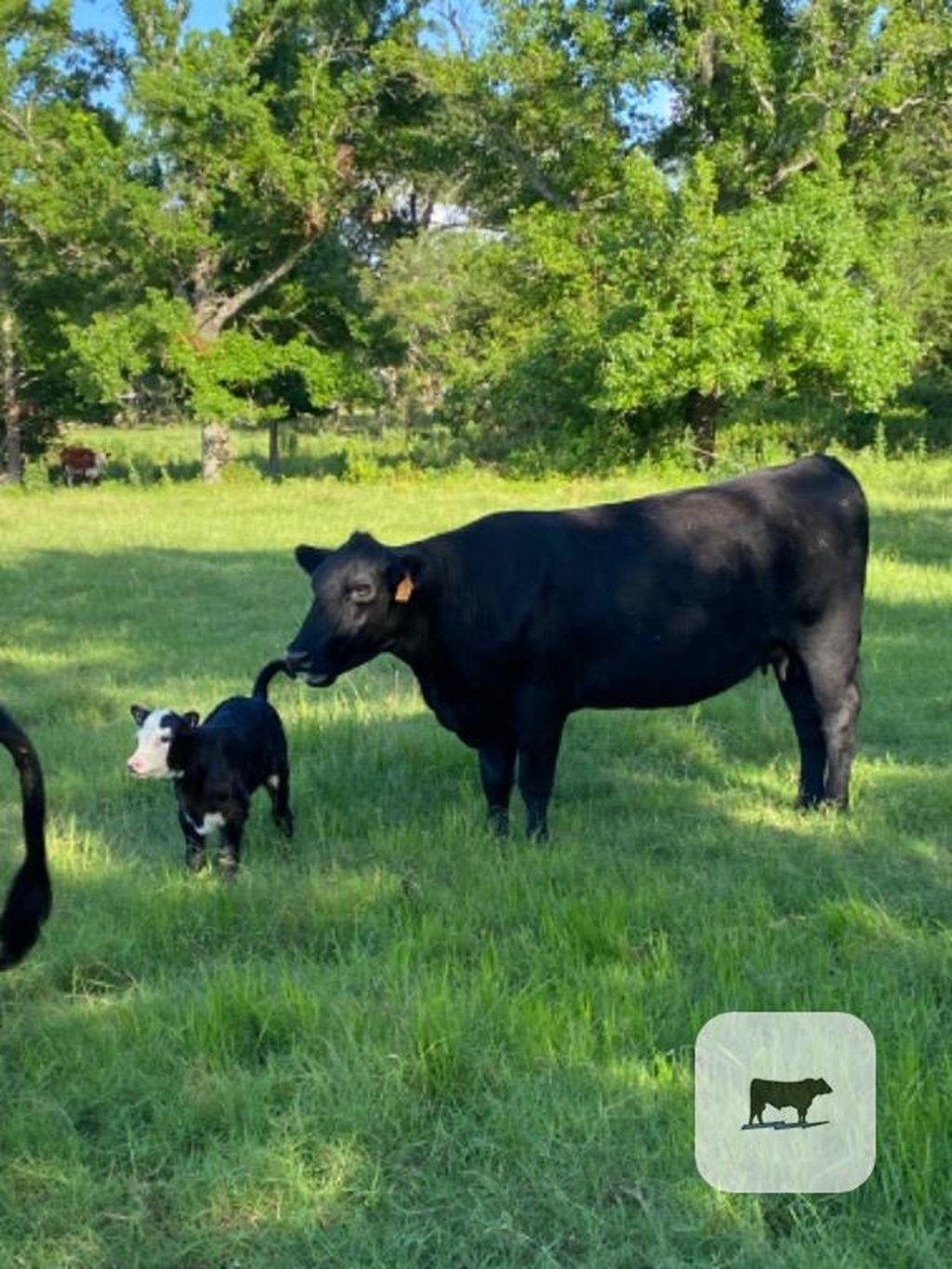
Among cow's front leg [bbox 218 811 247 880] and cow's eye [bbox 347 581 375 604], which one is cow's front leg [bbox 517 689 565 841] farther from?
cow's front leg [bbox 218 811 247 880]

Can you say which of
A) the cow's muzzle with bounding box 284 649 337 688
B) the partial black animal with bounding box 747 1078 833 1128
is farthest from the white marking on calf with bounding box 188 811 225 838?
the partial black animal with bounding box 747 1078 833 1128

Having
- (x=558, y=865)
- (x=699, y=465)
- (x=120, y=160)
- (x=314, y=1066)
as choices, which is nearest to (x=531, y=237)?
(x=699, y=465)

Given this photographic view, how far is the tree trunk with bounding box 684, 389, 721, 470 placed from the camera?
27.4 meters

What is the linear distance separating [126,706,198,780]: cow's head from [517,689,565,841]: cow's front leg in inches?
57.3

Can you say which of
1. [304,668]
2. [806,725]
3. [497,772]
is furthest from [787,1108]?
[806,725]

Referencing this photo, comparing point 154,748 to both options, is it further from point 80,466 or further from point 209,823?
point 80,466

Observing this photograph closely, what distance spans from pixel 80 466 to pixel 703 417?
15.4m

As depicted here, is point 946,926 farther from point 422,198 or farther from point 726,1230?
point 422,198

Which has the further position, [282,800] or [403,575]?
[282,800]

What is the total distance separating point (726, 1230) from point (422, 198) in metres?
41.1

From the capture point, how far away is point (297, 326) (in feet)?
108

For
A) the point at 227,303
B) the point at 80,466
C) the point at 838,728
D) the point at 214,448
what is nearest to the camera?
the point at 838,728

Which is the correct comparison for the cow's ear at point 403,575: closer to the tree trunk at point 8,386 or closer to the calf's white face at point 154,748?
the calf's white face at point 154,748

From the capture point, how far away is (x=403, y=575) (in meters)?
5.80
